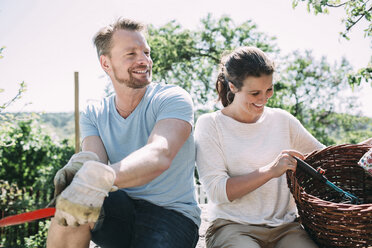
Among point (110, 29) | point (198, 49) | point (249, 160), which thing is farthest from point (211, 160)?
point (198, 49)

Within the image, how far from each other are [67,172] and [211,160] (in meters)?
0.80

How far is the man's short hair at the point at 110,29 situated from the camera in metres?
1.97

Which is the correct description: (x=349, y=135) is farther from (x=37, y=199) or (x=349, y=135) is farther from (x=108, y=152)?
(x=108, y=152)

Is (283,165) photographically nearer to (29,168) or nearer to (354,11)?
(354,11)

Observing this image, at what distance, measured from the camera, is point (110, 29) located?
199cm

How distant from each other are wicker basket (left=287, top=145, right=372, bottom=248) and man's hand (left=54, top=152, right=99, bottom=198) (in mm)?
901

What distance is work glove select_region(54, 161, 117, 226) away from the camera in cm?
112

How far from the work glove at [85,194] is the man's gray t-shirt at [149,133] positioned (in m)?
0.54

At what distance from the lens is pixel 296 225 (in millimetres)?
1809

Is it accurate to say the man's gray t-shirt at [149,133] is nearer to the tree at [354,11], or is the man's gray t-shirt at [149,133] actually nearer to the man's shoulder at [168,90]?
the man's shoulder at [168,90]

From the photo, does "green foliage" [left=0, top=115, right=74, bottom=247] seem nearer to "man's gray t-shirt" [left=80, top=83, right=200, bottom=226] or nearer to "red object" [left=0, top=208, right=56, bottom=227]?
"man's gray t-shirt" [left=80, top=83, right=200, bottom=226]

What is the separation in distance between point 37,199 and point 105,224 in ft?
15.8

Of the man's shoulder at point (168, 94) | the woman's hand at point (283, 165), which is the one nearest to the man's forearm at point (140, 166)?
the man's shoulder at point (168, 94)

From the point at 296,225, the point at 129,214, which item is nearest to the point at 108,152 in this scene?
the point at 129,214
